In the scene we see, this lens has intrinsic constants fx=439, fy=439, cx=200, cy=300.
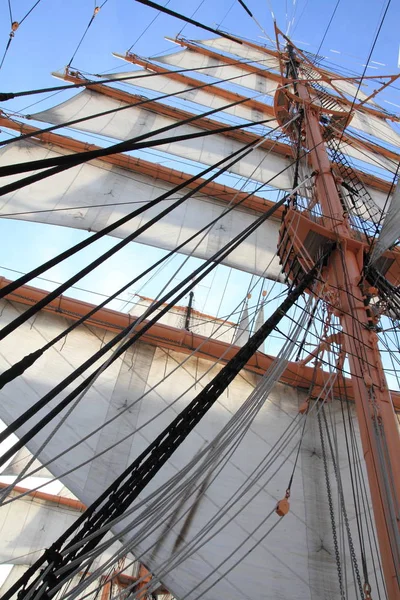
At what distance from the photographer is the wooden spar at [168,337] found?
541 cm

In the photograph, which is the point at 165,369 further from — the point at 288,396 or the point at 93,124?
the point at 93,124

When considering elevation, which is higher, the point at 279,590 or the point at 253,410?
the point at 253,410

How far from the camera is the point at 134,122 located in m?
10.1

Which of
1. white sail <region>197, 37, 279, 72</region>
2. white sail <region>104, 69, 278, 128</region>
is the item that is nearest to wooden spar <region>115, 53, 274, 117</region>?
white sail <region>104, 69, 278, 128</region>

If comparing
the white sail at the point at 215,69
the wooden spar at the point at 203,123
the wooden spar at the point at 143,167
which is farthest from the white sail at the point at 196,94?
the wooden spar at the point at 143,167

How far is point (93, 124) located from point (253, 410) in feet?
28.5

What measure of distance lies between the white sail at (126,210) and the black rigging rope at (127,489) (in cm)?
483

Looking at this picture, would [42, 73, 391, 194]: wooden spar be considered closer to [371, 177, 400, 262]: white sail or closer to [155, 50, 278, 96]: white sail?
[155, 50, 278, 96]: white sail

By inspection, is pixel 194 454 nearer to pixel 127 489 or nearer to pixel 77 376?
pixel 127 489

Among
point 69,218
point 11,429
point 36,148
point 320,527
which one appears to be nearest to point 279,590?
point 320,527

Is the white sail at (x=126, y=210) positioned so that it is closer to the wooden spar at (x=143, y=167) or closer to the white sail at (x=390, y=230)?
the wooden spar at (x=143, y=167)

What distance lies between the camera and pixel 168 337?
18.3ft

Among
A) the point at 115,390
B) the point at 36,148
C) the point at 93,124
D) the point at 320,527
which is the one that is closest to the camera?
the point at 320,527

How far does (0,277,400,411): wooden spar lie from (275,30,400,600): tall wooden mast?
5.28 feet
